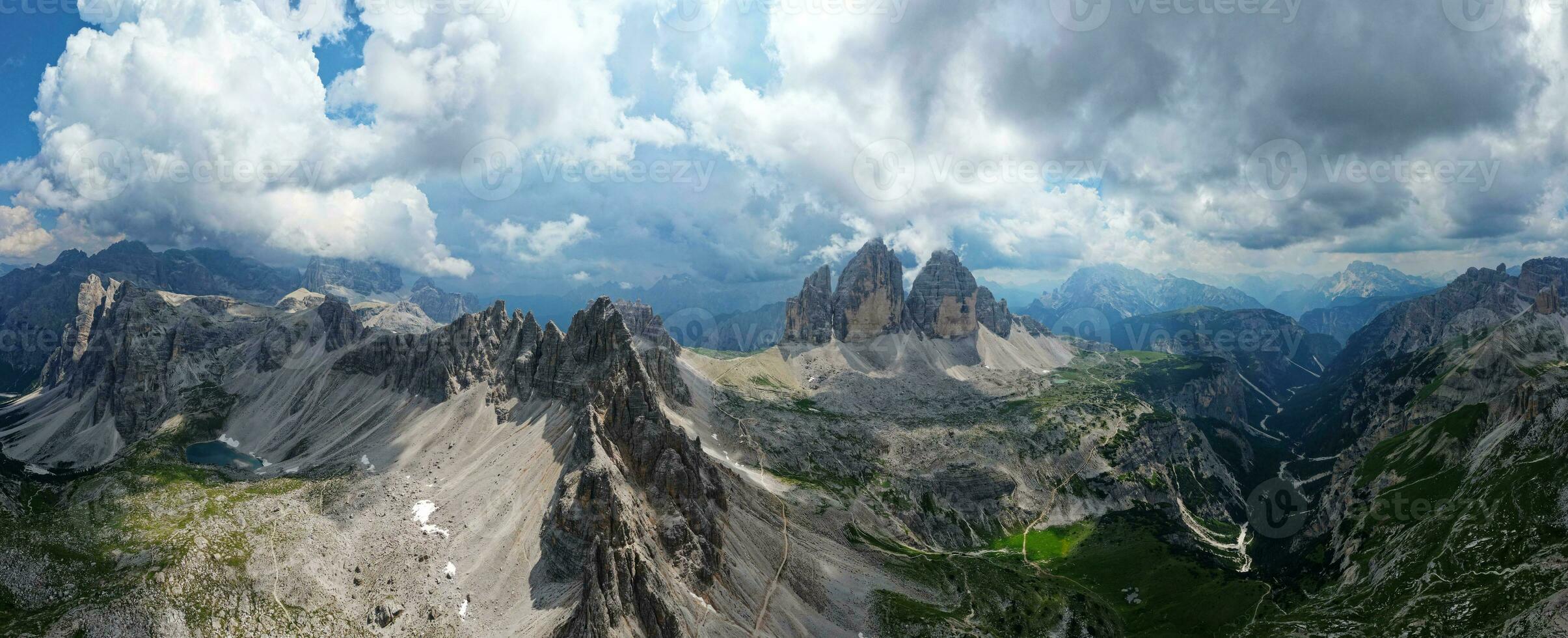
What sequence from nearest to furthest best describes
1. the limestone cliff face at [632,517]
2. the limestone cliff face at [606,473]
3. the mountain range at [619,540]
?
the mountain range at [619,540]
the limestone cliff face at [632,517]
the limestone cliff face at [606,473]

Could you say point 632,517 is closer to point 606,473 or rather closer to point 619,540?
point 619,540

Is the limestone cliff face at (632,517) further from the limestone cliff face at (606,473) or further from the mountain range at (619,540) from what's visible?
the mountain range at (619,540)

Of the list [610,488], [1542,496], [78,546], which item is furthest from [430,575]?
[1542,496]

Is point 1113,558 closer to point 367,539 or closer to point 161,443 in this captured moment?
point 367,539

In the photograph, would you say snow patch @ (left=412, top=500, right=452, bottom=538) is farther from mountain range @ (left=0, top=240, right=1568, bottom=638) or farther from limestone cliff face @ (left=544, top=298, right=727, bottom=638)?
limestone cliff face @ (left=544, top=298, right=727, bottom=638)

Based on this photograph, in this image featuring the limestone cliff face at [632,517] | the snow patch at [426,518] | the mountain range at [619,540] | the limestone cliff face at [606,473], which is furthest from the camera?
the snow patch at [426,518]

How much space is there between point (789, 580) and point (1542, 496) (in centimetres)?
12748

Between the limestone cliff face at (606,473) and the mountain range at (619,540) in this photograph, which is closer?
the mountain range at (619,540)

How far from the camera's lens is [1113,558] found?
186625 mm

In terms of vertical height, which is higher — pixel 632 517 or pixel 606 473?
pixel 606 473

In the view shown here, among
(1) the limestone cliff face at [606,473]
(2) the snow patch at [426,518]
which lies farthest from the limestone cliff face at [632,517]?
(2) the snow patch at [426,518]

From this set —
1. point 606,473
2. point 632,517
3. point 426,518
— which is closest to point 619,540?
point 632,517

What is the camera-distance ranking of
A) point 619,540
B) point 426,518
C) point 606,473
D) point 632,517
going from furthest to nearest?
point 426,518 → point 606,473 → point 632,517 → point 619,540

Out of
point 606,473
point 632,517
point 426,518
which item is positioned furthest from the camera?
point 426,518
